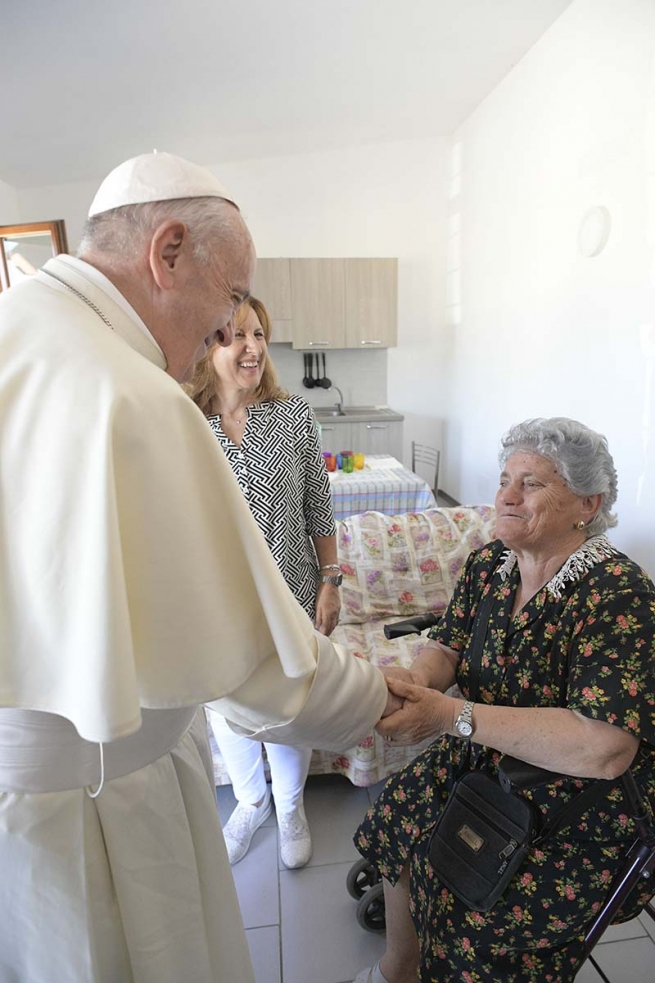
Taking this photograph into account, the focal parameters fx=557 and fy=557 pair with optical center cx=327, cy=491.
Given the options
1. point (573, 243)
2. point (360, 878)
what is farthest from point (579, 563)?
point (573, 243)

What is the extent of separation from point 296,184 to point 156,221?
553cm

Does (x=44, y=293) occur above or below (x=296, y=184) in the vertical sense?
below

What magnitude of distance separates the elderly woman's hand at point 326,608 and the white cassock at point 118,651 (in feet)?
2.62

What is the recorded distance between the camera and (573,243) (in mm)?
Result: 3305

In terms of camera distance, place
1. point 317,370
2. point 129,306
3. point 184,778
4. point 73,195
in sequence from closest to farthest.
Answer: point 129,306, point 184,778, point 73,195, point 317,370

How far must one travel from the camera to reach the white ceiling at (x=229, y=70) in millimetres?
2775

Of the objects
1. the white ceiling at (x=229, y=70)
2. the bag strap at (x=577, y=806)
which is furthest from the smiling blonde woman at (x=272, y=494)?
the white ceiling at (x=229, y=70)

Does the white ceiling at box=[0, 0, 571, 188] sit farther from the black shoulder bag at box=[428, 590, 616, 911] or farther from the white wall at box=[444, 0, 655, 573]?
the black shoulder bag at box=[428, 590, 616, 911]

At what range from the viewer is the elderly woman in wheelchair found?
1055mm

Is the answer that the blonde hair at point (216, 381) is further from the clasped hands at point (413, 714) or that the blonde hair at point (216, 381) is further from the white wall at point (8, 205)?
the white wall at point (8, 205)

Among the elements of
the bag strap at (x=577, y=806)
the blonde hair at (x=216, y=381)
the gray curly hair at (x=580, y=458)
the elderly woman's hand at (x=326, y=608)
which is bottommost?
the bag strap at (x=577, y=806)

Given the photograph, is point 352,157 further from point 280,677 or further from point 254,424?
point 280,677

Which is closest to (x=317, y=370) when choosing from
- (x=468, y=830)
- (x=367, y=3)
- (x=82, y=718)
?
(x=367, y=3)

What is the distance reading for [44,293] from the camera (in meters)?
0.66
